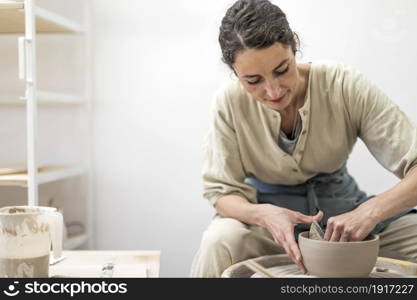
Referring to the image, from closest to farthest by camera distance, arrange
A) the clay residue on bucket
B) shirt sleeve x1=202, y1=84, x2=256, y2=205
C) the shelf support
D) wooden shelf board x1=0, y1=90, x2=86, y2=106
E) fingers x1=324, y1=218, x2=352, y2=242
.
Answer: the clay residue on bucket → fingers x1=324, y1=218, x2=352, y2=242 → shirt sleeve x1=202, y1=84, x2=256, y2=205 → the shelf support → wooden shelf board x1=0, y1=90, x2=86, y2=106

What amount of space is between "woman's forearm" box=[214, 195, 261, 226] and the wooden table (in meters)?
0.19

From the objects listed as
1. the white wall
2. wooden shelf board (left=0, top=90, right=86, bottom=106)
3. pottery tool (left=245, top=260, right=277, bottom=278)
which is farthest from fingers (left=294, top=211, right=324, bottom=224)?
wooden shelf board (left=0, top=90, right=86, bottom=106)

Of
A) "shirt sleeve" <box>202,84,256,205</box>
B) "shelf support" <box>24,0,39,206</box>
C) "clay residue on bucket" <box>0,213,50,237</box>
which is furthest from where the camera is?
"shelf support" <box>24,0,39,206</box>

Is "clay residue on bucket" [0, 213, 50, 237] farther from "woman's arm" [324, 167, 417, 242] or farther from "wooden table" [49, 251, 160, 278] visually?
"woman's arm" [324, 167, 417, 242]

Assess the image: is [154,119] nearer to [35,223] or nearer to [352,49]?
[352,49]

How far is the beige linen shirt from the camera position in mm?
1174

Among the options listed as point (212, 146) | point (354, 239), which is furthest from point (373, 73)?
point (354, 239)

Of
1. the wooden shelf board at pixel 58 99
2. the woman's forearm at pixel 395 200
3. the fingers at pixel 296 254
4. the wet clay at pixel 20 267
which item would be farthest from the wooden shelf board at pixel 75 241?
the woman's forearm at pixel 395 200

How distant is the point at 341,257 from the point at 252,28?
0.48 m

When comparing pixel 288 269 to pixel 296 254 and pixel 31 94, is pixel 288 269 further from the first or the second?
pixel 31 94

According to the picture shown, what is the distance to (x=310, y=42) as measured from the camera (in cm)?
164

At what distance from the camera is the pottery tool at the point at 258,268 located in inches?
37.4

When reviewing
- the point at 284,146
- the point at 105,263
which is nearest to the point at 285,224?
the point at 284,146

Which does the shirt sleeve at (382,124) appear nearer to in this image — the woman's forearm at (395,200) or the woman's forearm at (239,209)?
the woman's forearm at (395,200)
